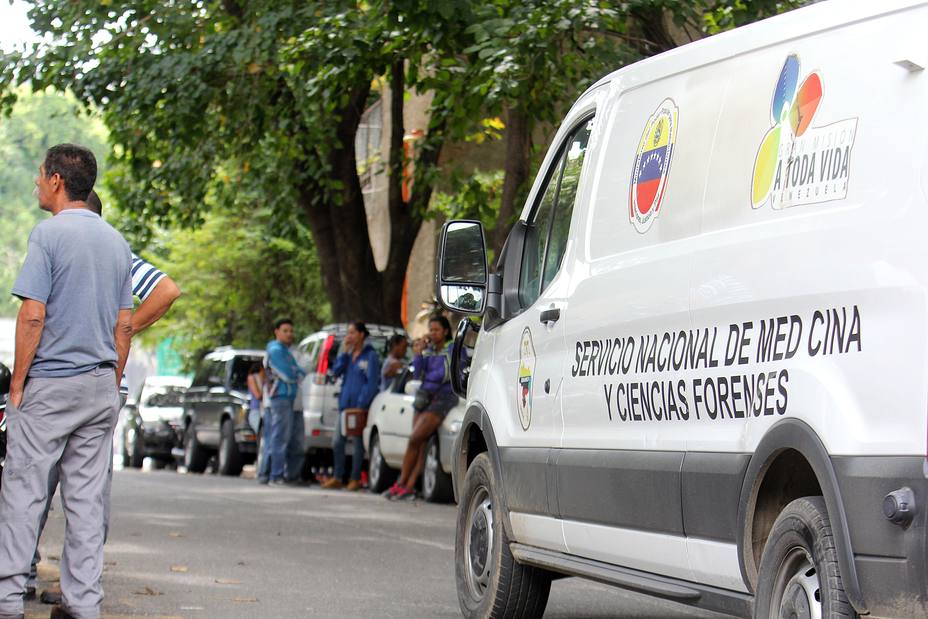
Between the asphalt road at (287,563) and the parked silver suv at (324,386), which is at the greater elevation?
the parked silver suv at (324,386)

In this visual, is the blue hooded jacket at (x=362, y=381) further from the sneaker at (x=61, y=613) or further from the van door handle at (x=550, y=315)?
the sneaker at (x=61, y=613)

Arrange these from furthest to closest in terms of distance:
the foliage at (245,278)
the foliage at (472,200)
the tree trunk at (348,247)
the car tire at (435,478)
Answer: the foliage at (245,278) < the tree trunk at (348,247) < the foliage at (472,200) < the car tire at (435,478)

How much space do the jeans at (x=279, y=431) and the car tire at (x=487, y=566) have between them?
1251cm

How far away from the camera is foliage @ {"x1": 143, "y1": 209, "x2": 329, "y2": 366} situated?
35.6 m

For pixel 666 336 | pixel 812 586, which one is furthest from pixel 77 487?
pixel 812 586

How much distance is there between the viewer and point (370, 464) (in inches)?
771

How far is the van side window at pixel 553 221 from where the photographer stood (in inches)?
283

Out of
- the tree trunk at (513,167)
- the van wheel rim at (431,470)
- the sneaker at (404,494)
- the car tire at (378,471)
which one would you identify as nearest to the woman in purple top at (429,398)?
the sneaker at (404,494)

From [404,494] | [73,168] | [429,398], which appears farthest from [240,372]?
[73,168]

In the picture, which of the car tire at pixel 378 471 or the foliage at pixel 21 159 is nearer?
the car tire at pixel 378 471

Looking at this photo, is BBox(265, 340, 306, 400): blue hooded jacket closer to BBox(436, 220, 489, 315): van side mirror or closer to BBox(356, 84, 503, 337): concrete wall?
BBox(356, 84, 503, 337): concrete wall

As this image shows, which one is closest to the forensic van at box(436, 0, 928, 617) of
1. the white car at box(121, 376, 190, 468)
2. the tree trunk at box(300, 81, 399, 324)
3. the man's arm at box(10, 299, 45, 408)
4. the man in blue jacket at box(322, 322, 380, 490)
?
the man's arm at box(10, 299, 45, 408)

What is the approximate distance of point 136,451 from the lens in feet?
97.4

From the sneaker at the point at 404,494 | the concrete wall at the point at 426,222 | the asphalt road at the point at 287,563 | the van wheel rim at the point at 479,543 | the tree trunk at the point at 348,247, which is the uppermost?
the concrete wall at the point at 426,222
